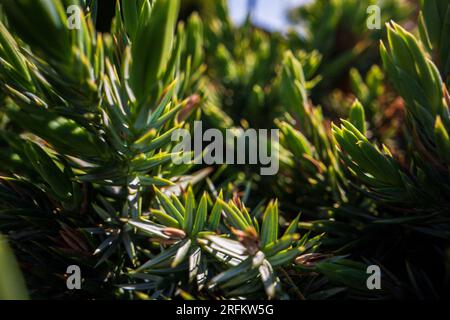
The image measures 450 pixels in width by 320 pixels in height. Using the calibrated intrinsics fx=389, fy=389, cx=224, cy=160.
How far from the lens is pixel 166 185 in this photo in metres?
0.47

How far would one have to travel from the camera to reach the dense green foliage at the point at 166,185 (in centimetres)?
38

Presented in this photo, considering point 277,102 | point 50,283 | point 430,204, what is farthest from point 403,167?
point 50,283

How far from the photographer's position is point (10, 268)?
295 mm

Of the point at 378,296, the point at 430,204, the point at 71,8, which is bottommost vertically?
the point at 378,296

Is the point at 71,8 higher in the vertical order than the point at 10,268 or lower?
higher

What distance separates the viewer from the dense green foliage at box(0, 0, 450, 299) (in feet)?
1.25

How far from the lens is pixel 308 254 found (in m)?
0.46

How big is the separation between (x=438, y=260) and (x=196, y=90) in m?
0.47

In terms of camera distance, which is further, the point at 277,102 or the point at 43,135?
the point at 277,102

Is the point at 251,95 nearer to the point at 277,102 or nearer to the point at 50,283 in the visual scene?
the point at 277,102

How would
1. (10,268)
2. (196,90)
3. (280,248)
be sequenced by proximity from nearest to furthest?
(10,268)
(280,248)
(196,90)

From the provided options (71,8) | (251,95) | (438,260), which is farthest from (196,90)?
(438,260)

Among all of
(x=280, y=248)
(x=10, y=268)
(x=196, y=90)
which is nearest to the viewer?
(x=10, y=268)

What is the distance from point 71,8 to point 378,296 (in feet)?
1.49
